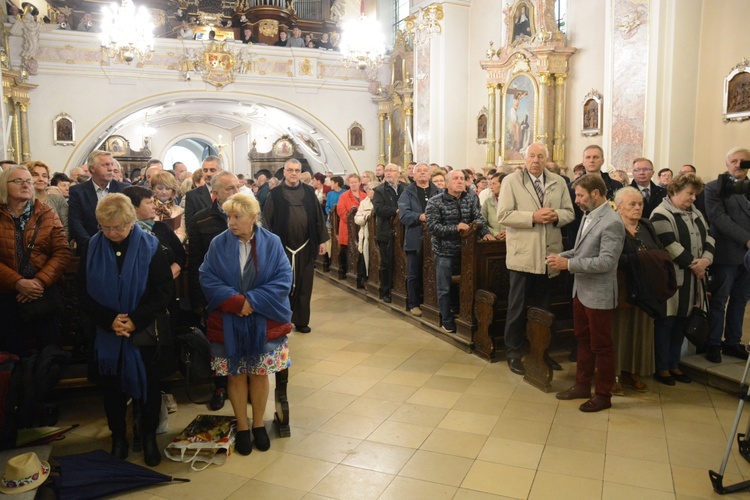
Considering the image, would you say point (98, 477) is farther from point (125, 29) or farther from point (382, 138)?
point (382, 138)

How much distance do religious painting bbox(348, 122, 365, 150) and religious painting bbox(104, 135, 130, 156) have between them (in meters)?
6.73

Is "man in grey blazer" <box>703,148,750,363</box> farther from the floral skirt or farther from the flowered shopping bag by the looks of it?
the flowered shopping bag

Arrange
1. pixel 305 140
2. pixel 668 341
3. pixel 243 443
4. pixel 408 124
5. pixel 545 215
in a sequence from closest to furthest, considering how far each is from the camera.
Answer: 1. pixel 243 443
2. pixel 545 215
3. pixel 668 341
4. pixel 408 124
5. pixel 305 140

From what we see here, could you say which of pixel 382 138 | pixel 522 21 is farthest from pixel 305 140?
pixel 522 21

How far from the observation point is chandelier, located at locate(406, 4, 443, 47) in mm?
13047

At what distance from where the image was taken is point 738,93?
7.71 metres

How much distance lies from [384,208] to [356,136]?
10.5 meters

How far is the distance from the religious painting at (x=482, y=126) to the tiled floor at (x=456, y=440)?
343 inches

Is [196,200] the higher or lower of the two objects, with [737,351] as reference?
higher

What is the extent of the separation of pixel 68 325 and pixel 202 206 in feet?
4.25

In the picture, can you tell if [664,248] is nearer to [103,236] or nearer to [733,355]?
[733,355]

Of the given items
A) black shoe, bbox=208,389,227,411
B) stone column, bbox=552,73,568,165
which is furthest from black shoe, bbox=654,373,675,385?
stone column, bbox=552,73,568,165

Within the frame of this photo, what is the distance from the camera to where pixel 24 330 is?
3691 mm

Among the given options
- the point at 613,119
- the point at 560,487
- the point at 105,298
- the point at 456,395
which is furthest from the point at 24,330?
the point at 613,119
